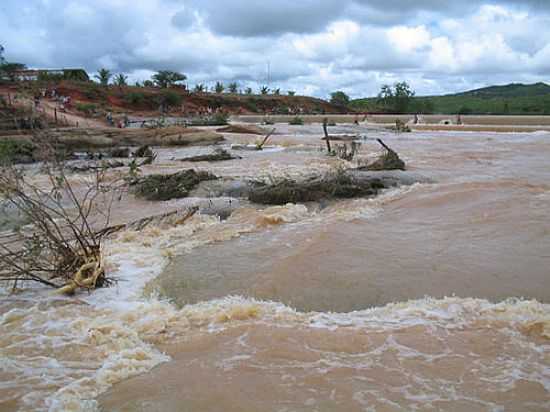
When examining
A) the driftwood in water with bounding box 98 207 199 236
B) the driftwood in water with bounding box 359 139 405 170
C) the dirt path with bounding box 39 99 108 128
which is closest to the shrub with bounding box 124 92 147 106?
the dirt path with bounding box 39 99 108 128

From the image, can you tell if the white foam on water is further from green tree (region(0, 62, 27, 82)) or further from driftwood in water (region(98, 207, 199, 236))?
green tree (region(0, 62, 27, 82))

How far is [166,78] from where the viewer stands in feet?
192

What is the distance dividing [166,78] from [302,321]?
58074mm

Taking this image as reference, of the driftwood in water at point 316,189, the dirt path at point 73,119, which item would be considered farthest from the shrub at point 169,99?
the driftwood in water at point 316,189

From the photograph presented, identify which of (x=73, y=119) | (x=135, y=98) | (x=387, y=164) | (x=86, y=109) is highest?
(x=135, y=98)

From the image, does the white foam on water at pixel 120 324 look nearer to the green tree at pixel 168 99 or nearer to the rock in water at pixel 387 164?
the rock in water at pixel 387 164

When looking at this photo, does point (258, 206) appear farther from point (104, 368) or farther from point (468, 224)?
point (104, 368)

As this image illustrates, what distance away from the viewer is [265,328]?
4266 millimetres

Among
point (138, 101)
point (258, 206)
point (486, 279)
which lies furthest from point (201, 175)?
point (138, 101)

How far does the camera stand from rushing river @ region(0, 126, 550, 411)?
3271 mm

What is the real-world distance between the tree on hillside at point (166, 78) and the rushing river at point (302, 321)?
2113 inches

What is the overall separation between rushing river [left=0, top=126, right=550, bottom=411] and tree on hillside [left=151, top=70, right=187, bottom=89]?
53672 millimetres

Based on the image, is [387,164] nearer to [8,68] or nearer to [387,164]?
[387,164]

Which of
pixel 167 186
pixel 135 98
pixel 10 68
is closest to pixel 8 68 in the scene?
pixel 10 68
